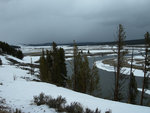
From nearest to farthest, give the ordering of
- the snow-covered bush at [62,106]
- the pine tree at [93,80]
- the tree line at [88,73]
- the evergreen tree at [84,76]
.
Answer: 1. the snow-covered bush at [62,106]
2. the tree line at [88,73]
3. the pine tree at [93,80]
4. the evergreen tree at [84,76]

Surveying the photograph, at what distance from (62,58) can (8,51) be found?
47.9 m

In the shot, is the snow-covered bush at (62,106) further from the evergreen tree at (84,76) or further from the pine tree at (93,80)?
the pine tree at (93,80)

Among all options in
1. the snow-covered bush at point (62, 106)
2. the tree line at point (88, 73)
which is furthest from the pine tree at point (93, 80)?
the snow-covered bush at point (62, 106)

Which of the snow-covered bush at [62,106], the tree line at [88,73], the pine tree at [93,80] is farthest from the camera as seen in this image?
the pine tree at [93,80]

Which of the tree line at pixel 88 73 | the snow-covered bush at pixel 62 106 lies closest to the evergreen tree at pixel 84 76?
the tree line at pixel 88 73

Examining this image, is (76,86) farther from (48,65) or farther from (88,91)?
(48,65)

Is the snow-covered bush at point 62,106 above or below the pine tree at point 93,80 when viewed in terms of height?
above

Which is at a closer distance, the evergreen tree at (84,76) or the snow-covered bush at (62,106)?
the snow-covered bush at (62,106)

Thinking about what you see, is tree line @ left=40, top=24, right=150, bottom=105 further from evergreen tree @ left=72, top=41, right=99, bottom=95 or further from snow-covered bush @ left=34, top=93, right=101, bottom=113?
snow-covered bush @ left=34, top=93, right=101, bottom=113

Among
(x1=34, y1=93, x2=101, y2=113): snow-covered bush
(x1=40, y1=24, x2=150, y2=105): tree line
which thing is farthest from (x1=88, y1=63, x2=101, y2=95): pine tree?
(x1=34, y1=93, x2=101, y2=113): snow-covered bush

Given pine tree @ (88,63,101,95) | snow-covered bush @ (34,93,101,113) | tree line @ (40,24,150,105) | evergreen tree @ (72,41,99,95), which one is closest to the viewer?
snow-covered bush @ (34,93,101,113)

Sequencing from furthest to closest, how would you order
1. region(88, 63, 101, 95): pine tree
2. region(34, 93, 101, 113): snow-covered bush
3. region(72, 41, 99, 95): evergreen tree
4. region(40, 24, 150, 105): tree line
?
region(72, 41, 99, 95): evergreen tree < region(88, 63, 101, 95): pine tree < region(40, 24, 150, 105): tree line < region(34, 93, 101, 113): snow-covered bush

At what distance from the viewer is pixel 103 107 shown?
20.1 feet

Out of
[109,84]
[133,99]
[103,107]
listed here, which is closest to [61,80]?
[109,84]
